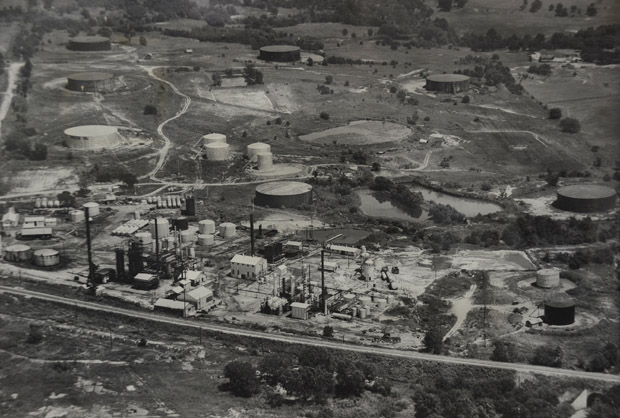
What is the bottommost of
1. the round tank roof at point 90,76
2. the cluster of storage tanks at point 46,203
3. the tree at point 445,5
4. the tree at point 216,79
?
the cluster of storage tanks at point 46,203

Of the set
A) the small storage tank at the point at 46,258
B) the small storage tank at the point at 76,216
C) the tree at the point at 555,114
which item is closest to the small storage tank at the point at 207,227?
the small storage tank at the point at 76,216

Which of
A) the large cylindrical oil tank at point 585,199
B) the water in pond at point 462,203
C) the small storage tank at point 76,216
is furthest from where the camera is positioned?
the water in pond at point 462,203

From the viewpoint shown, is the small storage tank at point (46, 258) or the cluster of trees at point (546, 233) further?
the cluster of trees at point (546, 233)

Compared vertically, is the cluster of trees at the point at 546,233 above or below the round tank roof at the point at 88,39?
below

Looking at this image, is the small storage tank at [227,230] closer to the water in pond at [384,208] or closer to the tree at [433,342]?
the water in pond at [384,208]

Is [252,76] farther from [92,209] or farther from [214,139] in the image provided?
[92,209]

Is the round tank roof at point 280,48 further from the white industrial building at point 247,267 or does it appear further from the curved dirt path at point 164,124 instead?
the white industrial building at point 247,267

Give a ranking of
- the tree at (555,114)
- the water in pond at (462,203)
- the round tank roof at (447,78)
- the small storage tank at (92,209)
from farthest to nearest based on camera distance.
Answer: the round tank roof at (447,78) < the tree at (555,114) < the water in pond at (462,203) < the small storage tank at (92,209)

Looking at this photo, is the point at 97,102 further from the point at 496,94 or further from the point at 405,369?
the point at 405,369
